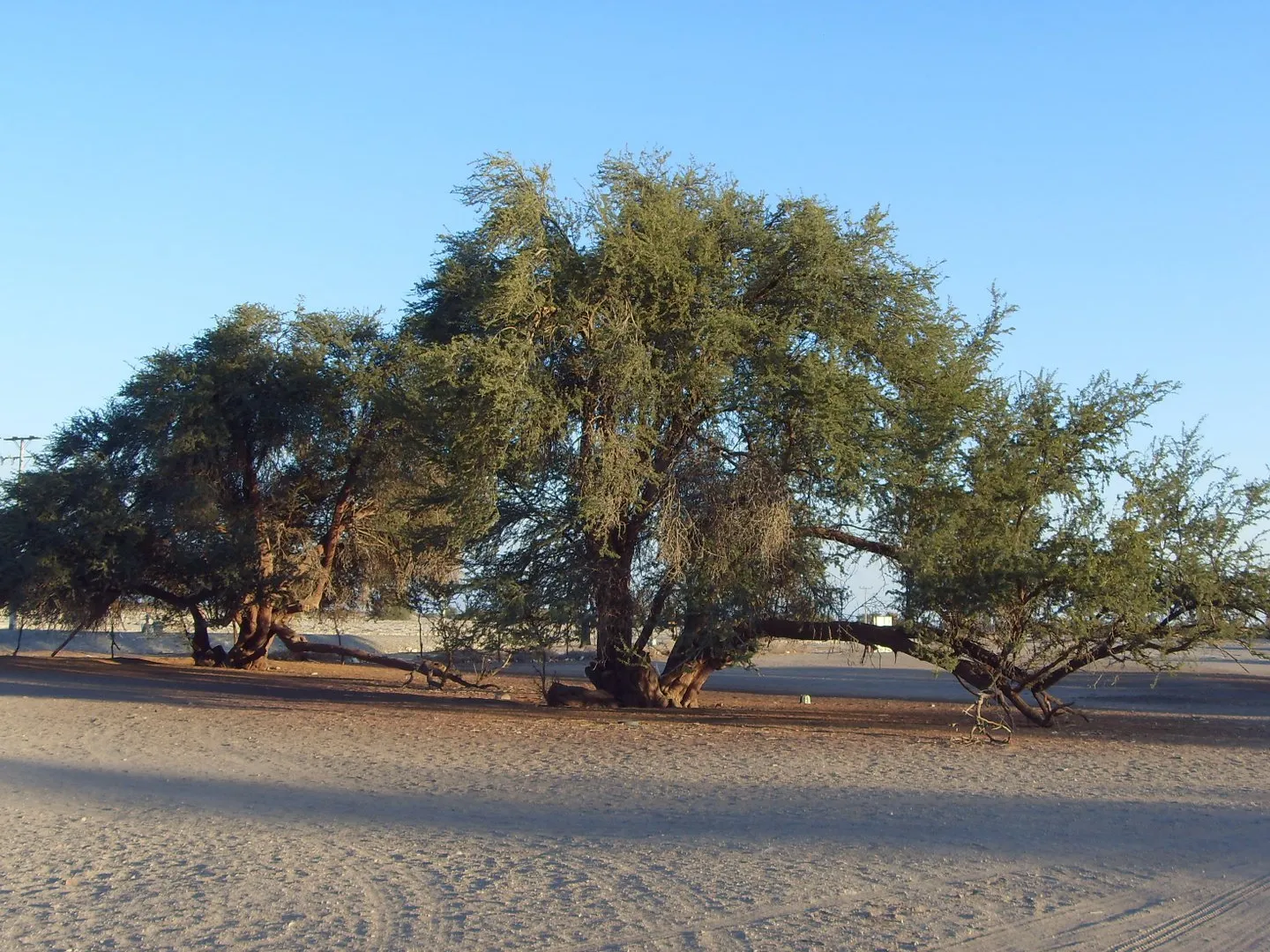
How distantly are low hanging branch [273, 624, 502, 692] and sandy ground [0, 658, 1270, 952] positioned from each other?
842cm

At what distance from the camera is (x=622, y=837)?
33.6 feet

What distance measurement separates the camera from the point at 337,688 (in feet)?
97.8

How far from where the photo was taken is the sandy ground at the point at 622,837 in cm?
724

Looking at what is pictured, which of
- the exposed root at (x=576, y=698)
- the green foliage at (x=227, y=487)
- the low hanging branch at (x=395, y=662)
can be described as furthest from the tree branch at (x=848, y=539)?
the green foliage at (x=227, y=487)

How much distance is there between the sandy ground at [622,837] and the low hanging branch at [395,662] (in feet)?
27.6

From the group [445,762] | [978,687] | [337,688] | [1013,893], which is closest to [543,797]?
[445,762]

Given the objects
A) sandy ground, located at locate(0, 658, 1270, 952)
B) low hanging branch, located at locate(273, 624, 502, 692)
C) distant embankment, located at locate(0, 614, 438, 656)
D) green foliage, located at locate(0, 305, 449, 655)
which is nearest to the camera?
sandy ground, located at locate(0, 658, 1270, 952)

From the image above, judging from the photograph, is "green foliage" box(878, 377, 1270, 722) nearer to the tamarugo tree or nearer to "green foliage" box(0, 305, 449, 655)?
the tamarugo tree

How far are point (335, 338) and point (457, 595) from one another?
576 inches

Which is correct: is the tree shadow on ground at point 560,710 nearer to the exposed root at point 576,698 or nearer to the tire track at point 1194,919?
the exposed root at point 576,698

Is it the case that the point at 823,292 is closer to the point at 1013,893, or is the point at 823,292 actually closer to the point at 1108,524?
the point at 1108,524

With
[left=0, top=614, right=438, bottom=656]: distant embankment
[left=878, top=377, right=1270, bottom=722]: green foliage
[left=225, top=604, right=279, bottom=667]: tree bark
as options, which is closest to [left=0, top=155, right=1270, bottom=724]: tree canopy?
[left=878, top=377, right=1270, bottom=722]: green foliage

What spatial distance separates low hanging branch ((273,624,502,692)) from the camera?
28.4 m

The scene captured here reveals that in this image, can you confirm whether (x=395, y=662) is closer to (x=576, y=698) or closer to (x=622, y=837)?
(x=576, y=698)
